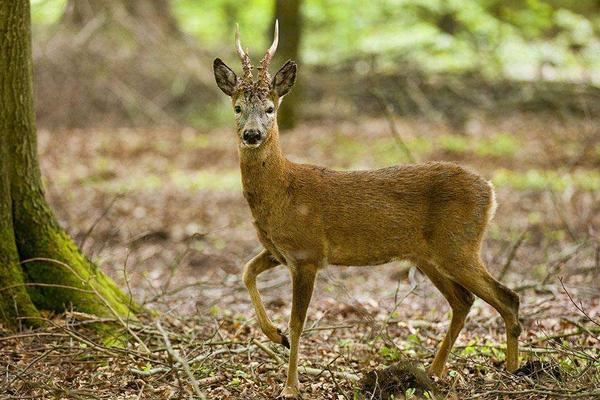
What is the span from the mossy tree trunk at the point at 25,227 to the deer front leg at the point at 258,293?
928 millimetres

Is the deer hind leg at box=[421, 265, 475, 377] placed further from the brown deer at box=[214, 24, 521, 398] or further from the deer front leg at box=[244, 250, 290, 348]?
the deer front leg at box=[244, 250, 290, 348]

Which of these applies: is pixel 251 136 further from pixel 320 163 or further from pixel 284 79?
pixel 320 163

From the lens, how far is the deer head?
512 cm

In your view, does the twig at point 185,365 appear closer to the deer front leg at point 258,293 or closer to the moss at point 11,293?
the deer front leg at point 258,293

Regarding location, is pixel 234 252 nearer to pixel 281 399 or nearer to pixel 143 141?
pixel 281 399

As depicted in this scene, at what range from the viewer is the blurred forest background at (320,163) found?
5.34m

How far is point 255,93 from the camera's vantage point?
5250 millimetres

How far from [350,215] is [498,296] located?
1136 mm

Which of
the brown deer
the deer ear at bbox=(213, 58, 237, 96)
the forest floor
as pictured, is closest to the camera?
the forest floor

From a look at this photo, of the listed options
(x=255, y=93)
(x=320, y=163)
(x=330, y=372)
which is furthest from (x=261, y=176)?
(x=320, y=163)

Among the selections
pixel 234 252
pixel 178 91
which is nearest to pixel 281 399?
pixel 234 252

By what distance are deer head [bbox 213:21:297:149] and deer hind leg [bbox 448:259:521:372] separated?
1.60 meters

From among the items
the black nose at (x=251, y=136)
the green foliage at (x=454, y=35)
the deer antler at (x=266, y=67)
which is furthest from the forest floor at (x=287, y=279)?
the green foliage at (x=454, y=35)

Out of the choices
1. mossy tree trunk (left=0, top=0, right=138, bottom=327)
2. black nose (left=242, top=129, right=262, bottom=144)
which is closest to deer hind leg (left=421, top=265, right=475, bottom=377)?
black nose (left=242, top=129, right=262, bottom=144)
